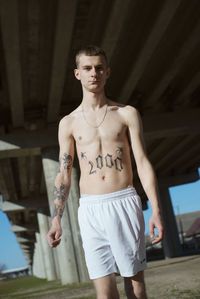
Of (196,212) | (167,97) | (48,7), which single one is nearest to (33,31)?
(48,7)

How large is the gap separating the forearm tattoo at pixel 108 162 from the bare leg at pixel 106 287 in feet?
2.73

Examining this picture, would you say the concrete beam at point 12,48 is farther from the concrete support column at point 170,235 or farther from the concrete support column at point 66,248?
the concrete support column at point 170,235

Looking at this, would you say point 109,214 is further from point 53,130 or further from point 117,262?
point 53,130

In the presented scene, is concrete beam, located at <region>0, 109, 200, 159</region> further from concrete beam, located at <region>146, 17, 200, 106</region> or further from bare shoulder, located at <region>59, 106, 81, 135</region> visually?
bare shoulder, located at <region>59, 106, 81, 135</region>

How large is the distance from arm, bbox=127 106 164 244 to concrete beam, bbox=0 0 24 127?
5.82m

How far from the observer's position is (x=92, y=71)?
339 cm

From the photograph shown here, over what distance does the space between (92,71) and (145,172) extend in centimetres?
92

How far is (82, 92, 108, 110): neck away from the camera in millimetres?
3535

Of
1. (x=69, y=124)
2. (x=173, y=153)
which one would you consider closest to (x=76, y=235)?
(x=173, y=153)

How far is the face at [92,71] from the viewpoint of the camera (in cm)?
340

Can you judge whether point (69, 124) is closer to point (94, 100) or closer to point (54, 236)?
point (94, 100)

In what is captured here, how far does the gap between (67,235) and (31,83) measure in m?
5.73

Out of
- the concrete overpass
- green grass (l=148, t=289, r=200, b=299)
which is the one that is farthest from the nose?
the concrete overpass

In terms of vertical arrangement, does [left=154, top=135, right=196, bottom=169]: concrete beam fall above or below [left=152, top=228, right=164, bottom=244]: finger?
above
